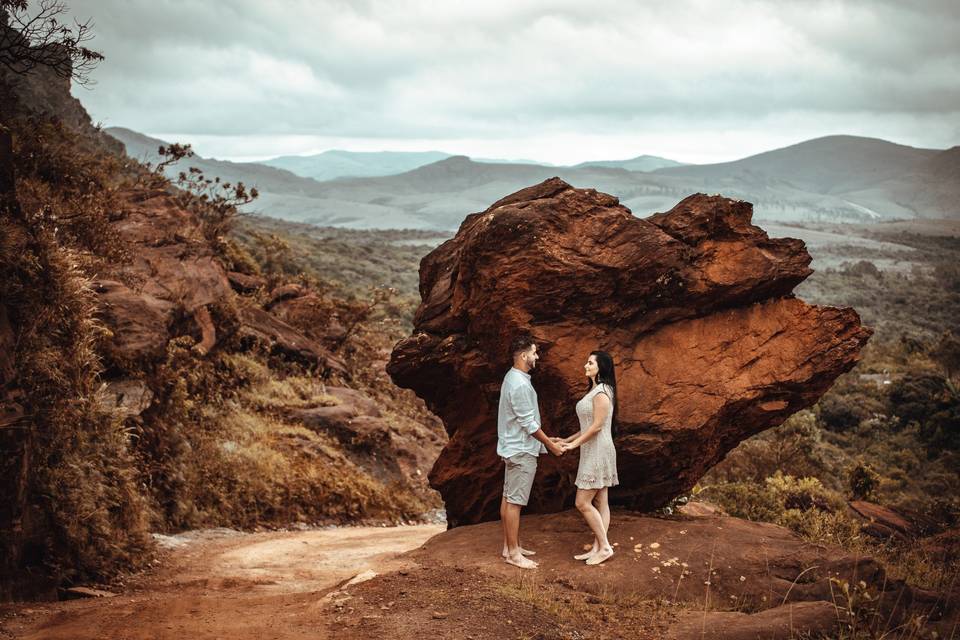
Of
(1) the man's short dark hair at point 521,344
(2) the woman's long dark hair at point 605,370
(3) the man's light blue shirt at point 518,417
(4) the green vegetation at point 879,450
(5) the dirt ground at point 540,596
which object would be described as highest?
(1) the man's short dark hair at point 521,344

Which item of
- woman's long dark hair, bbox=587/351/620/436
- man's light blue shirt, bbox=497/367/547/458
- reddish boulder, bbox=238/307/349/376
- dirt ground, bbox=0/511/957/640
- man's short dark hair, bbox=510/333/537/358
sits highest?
man's short dark hair, bbox=510/333/537/358

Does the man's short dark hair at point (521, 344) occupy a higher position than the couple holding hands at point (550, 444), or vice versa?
the man's short dark hair at point (521, 344)

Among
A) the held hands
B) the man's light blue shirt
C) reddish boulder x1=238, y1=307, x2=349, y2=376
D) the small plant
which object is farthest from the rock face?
reddish boulder x1=238, y1=307, x2=349, y2=376

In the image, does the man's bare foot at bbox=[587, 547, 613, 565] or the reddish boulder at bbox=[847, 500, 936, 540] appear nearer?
the man's bare foot at bbox=[587, 547, 613, 565]

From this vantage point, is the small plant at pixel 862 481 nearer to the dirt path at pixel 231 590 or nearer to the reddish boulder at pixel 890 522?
the reddish boulder at pixel 890 522

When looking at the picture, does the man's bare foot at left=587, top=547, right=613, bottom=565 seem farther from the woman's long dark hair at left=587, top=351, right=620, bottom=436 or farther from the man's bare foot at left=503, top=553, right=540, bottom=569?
the woman's long dark hair at left=587, top=351, right=620, bottom=436

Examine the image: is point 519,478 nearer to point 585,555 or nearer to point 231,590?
point 585,555

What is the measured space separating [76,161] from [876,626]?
57.1 feet

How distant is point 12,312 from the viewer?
827 cm

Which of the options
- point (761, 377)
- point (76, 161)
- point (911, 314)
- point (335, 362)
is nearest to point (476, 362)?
point (761, 377)

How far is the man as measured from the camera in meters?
7.62

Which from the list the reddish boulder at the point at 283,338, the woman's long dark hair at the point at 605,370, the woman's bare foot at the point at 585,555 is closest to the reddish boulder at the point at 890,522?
the woman's bare foot at the point at 585,555

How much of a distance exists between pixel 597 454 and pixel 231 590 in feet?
13.1

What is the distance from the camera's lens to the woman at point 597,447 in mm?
7590
